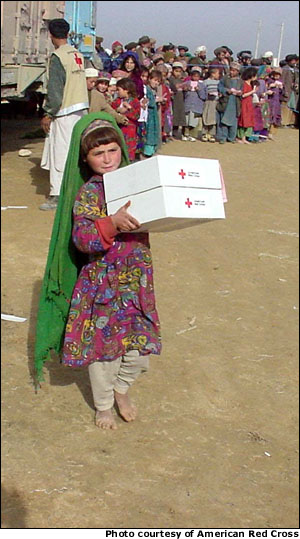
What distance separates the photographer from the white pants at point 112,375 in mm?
2854

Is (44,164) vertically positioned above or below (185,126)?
below

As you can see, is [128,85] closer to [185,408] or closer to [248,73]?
[248,73]

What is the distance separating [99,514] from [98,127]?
4.61 feet

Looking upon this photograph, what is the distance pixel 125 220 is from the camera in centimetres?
175

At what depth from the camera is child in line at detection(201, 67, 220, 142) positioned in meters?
1.90

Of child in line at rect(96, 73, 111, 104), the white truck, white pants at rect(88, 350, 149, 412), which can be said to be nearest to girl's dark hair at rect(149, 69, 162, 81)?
child in line at rect(96, 73, 111, 104)

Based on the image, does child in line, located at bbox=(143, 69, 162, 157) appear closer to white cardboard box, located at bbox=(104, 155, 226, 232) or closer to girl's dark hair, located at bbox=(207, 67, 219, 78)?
girl's dark hair, located at bbox=(207, 67, 219, 78)

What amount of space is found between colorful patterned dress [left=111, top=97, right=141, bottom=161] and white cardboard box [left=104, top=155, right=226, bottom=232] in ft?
1.37

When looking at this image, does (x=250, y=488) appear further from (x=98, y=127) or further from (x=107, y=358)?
(x=98, y=127)

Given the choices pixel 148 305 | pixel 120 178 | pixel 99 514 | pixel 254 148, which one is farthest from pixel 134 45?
pixel 99 514

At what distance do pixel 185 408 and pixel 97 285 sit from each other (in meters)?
1.07

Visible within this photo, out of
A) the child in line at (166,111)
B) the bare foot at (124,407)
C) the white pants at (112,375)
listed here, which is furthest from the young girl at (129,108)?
the bare foot at (124,407)

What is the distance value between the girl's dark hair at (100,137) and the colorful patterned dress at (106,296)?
117mm

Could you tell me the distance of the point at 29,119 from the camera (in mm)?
11562
